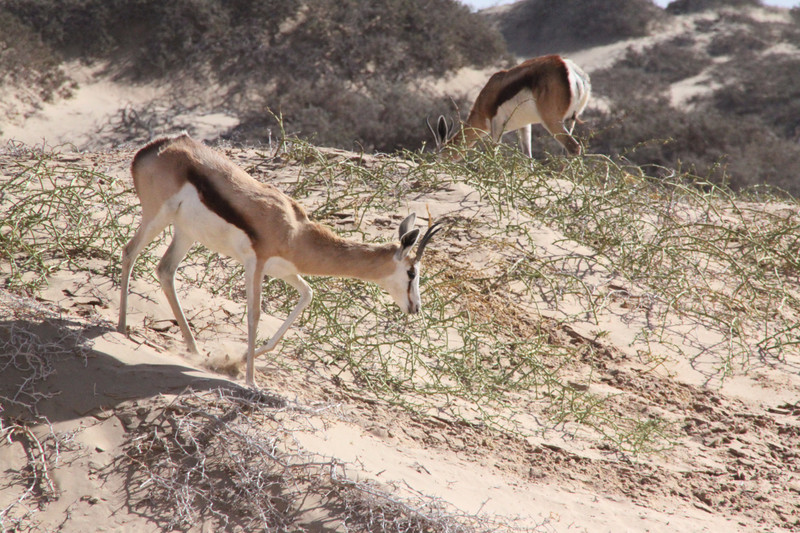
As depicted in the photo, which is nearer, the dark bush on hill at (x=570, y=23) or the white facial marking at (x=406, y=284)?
the white facial marking at (x=406, y=284)

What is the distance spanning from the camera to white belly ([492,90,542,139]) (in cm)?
1034

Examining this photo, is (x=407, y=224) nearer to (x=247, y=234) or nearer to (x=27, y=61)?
(x=247, y=234)

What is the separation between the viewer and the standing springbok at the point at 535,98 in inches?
400

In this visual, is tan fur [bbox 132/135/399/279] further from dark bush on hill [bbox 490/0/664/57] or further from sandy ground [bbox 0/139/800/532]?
dark bush on hill [bbox 490/0/664/57]

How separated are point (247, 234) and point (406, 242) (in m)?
0.97

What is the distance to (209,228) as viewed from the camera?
4398 millimetres

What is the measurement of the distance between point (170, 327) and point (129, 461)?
61.2 inches

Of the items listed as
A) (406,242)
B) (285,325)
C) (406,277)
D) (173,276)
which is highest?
(406,242)

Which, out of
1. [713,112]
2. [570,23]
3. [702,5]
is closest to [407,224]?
[713,112]

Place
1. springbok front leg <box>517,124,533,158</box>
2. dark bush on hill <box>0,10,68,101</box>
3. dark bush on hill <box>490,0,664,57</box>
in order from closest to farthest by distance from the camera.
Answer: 1. springbok front leg <box>517,124,533,158</box>
2. dark bush on hill <box>0,10,68,101</box>
3. dark bush on hill <box>490,0,664,57</box>

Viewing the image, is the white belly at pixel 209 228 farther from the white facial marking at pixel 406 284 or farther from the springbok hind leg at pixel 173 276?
the white facial marking at pixel 406 284

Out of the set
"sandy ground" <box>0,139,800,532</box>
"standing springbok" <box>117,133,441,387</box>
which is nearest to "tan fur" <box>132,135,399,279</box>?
"standing springbok" <box>117,133,441,387</box>

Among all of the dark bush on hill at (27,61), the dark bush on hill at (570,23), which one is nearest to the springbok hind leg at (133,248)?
the dark bush on hill at (27,61)

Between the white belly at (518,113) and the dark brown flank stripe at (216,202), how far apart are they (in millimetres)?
6449
